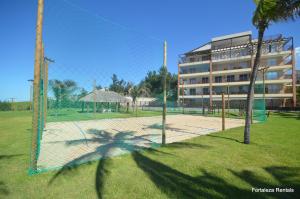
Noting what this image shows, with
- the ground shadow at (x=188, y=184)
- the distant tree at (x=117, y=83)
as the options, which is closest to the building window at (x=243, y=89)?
the distant tree at (x=117, y=83)

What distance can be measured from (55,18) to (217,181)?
568 cm

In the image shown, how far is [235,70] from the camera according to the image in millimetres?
42062

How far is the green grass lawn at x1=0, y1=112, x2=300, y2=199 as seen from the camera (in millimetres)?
3695

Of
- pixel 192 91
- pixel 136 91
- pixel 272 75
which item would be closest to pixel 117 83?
pixel 136 91

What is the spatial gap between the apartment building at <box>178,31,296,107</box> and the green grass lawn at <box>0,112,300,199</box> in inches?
1120

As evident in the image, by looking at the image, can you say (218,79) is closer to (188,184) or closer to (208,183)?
(208,183)

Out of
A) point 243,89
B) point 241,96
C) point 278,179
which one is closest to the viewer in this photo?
point 278,179

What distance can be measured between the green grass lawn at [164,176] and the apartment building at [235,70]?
28.4 meters

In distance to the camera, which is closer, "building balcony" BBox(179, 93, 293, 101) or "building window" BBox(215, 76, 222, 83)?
"building balcony" BBox(179, 93, 293, 101)

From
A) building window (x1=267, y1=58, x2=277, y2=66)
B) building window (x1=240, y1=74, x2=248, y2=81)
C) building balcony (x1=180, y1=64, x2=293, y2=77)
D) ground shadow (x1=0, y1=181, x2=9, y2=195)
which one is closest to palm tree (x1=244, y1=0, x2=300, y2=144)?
ground shadow (x1=0, y1=181, x2=9, y2=195)

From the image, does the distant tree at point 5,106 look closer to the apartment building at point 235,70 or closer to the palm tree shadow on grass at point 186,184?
the apartment building at point 235,70

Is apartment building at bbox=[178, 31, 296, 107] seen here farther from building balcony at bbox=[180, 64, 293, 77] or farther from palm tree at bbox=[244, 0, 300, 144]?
palm tree at bbox=[244, 0, 300, 144]

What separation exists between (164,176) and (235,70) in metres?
41.7

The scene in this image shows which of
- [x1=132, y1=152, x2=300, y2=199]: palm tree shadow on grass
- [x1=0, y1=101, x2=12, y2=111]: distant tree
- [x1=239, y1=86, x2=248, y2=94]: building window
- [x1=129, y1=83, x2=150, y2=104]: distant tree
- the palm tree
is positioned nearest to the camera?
[x1=132, y1=152, x2=300, y2=199]: palm tree shadow on grass
